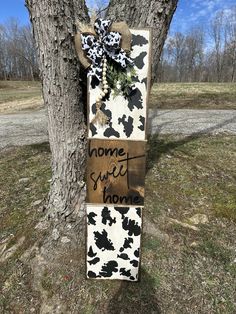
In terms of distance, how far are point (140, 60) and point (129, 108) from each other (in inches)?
11.4

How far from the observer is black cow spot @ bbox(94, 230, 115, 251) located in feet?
7.11

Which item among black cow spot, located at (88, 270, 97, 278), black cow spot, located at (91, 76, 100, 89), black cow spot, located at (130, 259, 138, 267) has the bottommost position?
black cow spot, located at (88, 270, 97, 278)

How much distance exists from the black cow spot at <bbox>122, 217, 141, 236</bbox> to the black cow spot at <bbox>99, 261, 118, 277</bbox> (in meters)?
0.28

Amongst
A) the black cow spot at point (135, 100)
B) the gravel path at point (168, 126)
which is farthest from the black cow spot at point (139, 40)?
the gravel path at point (168, 126)

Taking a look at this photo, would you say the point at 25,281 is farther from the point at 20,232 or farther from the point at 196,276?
the point at 196,276

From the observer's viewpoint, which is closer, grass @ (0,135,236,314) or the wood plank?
the wood plank

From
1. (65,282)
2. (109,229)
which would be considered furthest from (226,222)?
(65,282)

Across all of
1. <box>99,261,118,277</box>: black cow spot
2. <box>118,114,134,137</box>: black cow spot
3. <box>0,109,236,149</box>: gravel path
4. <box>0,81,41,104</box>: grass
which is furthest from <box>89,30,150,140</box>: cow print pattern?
<box>0,81,41,104</box>: grass

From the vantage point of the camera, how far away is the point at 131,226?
2.13 metres

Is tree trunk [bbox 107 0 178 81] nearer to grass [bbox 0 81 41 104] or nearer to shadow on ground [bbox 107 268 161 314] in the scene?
shadow on ground [bbox 107 268 161 314]

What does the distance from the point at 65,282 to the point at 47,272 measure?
6.5 inches

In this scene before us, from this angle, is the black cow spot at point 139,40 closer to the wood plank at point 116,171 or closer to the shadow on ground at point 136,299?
the wood plank at point 116,171

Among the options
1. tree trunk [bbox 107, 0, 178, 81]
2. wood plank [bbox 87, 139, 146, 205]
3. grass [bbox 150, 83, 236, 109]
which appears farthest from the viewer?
grass [bbox 150, 83, 236, 109]

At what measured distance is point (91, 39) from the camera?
177 centimetres
